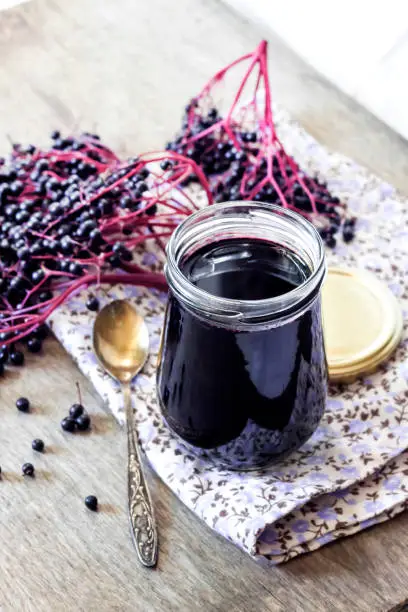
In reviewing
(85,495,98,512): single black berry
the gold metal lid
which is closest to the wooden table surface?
(85,495,98,512): single black berry

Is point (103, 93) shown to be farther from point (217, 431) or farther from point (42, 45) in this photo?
point (217, 431)

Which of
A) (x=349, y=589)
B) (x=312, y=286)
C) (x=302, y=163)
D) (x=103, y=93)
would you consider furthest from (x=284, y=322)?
(x=103, y=93)

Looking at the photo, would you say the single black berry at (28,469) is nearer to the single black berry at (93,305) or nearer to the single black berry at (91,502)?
the single black berry at (91,502)

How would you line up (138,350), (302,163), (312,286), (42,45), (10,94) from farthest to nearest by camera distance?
(42,45) < (10,94) < (302,163) < (138,350) < (312,286)

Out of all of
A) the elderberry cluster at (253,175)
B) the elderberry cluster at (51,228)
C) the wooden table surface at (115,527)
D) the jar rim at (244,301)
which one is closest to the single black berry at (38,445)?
the wooden table surface at (115,527)

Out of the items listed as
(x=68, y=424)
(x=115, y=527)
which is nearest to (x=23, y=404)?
(x=68, y=424)

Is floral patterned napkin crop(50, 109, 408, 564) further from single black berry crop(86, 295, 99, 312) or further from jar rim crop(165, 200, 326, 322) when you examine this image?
jar rim crop(165, 200, 326, 322)

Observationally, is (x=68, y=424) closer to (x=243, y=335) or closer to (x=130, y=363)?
(x=130, y=363)
